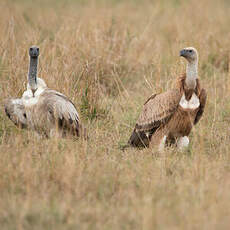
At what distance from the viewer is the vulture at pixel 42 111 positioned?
6.50 m

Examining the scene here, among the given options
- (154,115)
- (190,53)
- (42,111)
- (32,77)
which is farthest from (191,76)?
(32,77)

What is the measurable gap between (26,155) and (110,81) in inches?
151

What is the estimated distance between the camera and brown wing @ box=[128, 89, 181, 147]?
645 centimetres

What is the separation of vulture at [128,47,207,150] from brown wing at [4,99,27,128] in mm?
1376

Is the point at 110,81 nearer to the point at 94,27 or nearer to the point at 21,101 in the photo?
the point at 94,27

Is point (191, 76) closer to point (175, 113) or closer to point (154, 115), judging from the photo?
point (175, 113)

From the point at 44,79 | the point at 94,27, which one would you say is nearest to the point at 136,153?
the point at 44,79

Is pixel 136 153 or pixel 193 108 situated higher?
pixel 193 108

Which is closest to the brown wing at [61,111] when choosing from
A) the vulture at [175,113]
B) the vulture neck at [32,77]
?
the vulture neck at [32,77]

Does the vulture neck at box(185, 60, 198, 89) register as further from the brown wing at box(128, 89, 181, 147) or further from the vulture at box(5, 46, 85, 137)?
the vulture at box(5, 46, 85, 137)

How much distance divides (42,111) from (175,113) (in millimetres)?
1605

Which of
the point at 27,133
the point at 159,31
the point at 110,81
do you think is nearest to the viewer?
the point at 27,133

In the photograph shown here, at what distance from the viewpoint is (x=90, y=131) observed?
23.7 feet

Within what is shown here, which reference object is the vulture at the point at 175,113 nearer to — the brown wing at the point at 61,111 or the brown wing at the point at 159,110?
the brown wing at the point at 159,110
